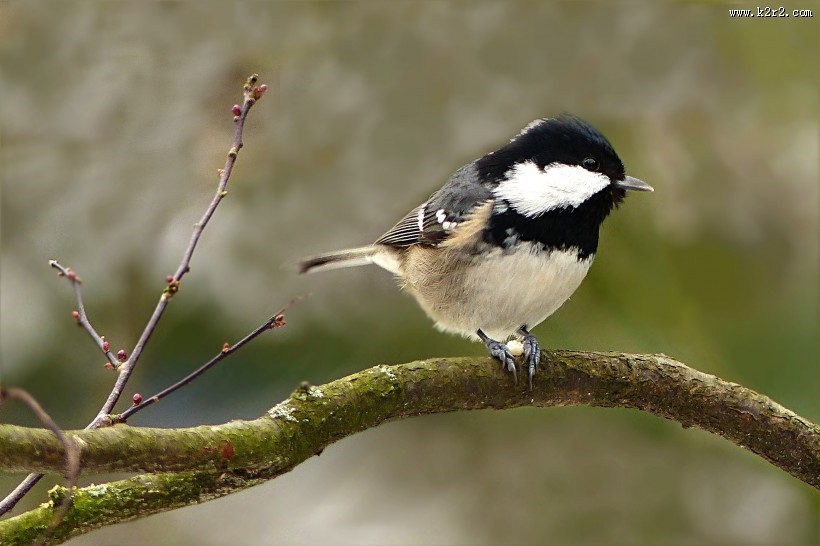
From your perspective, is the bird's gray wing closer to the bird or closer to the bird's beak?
the bird

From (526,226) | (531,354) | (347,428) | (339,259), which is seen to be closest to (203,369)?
(347,428)

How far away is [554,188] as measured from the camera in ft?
6.21

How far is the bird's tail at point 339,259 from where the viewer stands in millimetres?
2170

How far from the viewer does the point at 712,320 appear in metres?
2.46

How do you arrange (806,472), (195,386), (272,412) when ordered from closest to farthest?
(272,412)
(806,472)
(195,386)

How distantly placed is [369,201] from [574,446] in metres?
0.92

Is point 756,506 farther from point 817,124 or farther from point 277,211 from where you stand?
point 277,211

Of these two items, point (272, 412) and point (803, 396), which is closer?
point (272, 412)

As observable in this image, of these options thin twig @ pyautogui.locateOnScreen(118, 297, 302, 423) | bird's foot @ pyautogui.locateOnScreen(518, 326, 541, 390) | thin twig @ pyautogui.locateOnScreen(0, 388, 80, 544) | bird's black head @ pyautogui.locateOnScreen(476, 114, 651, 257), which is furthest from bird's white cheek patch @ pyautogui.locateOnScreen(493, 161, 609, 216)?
thin twig @ pyautogui.locateOnScreen(0, 388, 80, 544)

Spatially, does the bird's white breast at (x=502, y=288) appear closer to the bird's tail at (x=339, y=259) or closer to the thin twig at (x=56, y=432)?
the bird's tail at (x=339, y=259)

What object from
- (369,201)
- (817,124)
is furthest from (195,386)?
(817,124)

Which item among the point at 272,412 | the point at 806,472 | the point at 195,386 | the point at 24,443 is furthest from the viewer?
the point at 195,386

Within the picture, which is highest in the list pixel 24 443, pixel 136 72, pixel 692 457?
pixel 136 72

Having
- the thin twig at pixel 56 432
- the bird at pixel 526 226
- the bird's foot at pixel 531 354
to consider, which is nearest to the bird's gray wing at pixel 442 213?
the bird at pixel 526 226
